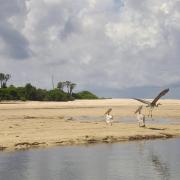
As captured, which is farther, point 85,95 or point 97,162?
point 85,95

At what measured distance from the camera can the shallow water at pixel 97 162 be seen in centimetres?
2295

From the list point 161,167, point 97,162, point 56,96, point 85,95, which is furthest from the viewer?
point 85,95

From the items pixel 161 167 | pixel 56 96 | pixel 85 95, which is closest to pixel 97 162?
pixel 161 167

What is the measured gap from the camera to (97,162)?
2672cm

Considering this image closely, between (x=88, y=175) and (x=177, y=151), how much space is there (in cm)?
889

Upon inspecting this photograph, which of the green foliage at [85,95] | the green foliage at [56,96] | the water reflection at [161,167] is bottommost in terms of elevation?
the water reflection at [161,167]

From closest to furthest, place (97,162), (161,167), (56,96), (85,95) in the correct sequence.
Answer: (161,167) < (97,162) < (56,96) < (85,95)

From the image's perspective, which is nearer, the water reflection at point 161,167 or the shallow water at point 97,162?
the water reflection at point 161,167

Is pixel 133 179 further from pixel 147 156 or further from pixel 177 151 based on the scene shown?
pixel 177 151

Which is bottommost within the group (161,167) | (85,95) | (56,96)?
(161,167)

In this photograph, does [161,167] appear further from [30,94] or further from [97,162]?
[30,94]

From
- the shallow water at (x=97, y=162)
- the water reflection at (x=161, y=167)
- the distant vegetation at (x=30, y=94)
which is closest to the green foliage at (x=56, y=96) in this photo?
the distant vegetation at (x=30, y=94)

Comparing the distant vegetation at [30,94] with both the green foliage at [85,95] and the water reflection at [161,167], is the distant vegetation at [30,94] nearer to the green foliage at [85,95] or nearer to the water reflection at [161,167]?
the green foliage at [85,95]

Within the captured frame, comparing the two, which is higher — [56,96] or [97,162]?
[56,96]
